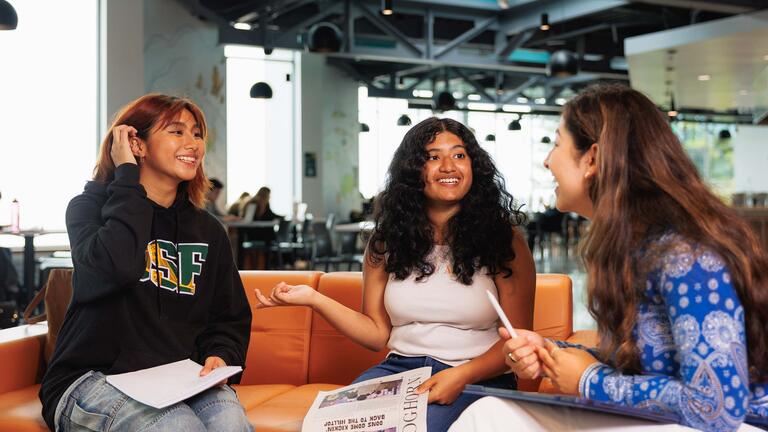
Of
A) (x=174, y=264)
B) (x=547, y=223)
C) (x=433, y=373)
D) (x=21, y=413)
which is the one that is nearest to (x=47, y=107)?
(x=21, y=413)

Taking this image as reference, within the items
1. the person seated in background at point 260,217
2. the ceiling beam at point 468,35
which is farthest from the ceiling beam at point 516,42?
the person seated in background at point 260,217

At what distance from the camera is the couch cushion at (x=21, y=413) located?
2389mm

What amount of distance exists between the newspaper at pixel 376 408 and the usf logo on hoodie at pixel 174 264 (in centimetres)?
58

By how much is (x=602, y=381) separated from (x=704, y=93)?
15322 mm

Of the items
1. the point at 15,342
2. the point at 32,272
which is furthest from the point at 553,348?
the point at 32,272

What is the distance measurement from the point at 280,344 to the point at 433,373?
99 cm

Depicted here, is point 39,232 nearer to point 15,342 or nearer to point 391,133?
point 15,342

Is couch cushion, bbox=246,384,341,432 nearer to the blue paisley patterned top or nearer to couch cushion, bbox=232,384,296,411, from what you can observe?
couch cushion, bbox=232,384,296,411

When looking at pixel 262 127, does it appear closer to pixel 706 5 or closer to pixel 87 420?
pixel 706 5

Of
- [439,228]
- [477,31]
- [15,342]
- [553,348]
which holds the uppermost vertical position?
[477,31]

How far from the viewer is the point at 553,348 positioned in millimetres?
1537

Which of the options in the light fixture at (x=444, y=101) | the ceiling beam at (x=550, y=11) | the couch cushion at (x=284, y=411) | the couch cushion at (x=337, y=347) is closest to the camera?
the couch cushion at (x=284, y=411)

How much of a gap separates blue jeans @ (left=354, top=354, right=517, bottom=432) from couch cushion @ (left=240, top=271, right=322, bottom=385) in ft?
2.42

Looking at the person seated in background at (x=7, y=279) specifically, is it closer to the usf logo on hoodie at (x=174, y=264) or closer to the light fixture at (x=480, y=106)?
the usf logo on hoodie at (x=174, y=264)
